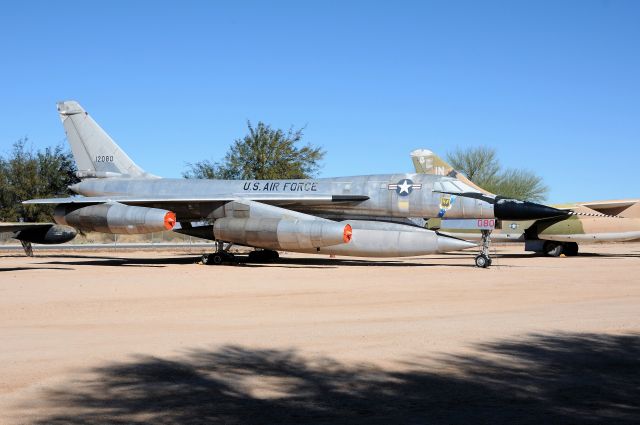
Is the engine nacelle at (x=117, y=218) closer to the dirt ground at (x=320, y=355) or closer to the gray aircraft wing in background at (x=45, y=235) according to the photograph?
the gray aircraft wing in background at (x=45, y=235)

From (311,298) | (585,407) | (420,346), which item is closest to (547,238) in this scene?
(311,298)

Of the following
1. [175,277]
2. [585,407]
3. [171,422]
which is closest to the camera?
[171,422]

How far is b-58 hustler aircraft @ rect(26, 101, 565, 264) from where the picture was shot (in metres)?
21.6

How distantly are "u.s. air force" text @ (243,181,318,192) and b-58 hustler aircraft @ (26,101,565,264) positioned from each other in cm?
3

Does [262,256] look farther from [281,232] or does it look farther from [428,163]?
A: [428,163]

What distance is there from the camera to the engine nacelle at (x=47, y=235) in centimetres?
2850

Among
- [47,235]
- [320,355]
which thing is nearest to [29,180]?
[47,235]

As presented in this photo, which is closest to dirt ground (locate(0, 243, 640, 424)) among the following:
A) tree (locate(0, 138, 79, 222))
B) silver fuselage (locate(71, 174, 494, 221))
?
silver fuselage (locate(71, 174, 494, 221))

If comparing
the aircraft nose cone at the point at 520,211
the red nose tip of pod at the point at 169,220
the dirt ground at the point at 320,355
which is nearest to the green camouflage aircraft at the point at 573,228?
the aircraft nose cone at the point at 520,211

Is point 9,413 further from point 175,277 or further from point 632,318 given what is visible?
point 175,277

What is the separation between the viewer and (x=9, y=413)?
498 centimetres

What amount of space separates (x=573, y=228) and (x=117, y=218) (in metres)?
17.2

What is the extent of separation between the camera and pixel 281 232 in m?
22.2

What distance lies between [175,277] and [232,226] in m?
5.13
